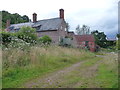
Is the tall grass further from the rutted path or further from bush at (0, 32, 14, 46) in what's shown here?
bush at (0, 32, 14, 46)

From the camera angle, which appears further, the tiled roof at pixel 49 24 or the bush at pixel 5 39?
the tiled roof at pixel 49 24

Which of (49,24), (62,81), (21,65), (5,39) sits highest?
(49,24)

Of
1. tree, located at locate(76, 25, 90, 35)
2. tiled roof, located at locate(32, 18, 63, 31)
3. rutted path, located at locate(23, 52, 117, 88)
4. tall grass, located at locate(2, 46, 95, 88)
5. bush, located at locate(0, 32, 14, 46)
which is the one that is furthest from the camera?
tree, located at locate(76, 25, 90, 35)

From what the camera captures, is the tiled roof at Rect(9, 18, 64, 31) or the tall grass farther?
the tiled roof at Rect(9, 18, 64, 31)

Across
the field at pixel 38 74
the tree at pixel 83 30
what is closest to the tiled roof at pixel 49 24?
the field at pixel 38 74

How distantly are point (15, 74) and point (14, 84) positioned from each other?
1.32 m

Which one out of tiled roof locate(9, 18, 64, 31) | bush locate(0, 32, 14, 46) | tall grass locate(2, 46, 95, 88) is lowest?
tall grass locate(2, 46, 95, 88)

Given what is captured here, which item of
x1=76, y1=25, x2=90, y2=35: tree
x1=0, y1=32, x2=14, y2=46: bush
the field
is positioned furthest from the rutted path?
x1=76, y1=25, x2=90, y2=35: tree

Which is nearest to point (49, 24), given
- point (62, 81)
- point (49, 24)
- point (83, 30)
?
point (49, 24)

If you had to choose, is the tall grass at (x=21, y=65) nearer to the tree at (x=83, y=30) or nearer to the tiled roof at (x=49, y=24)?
the tiled roof at (x=49, y=24)

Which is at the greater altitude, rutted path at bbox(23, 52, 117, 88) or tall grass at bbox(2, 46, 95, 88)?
tall grass at bbox(2, 46, 95, 88)

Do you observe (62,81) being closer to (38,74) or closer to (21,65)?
(38,74)

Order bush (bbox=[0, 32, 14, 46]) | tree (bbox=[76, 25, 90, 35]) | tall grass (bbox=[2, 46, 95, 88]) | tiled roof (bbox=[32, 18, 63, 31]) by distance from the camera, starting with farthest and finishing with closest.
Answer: tree (bbox=[76, 25, 90, 35]), tiled roof (bbox=[32, 18, 63, 31]), bush (bbox=[0, 32, 14, 46]), tall grass (bbox=[2, 46, 95, 88])

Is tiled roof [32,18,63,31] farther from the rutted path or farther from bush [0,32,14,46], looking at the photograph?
the rutted path
